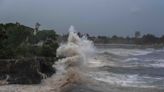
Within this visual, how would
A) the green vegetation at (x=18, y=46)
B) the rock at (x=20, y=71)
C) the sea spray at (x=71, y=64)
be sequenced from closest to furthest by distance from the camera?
the rock at (x=20, y=71), the sea spray at (x=71, y=64), the green vegetation at (x=18, y=46)

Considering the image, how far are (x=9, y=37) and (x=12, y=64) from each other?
7390 mm

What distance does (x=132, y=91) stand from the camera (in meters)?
20.0

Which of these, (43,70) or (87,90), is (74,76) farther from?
(87,90)

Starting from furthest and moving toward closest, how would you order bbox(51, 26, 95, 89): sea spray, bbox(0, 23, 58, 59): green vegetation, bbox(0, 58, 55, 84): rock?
bbox(0, 23, 58, 59): green vegetation < bbox(51, 26, 95, 89): sea spray < bbox(0, 58, 55, 84): rock

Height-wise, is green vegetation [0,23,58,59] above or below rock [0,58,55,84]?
above

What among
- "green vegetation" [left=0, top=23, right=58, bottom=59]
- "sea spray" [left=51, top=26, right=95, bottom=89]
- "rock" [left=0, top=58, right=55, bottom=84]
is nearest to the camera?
"rock" [left=0, top=58, right=55, bottom=84]

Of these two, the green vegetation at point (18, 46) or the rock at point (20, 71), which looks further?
the green vegetation at point (18, 46)

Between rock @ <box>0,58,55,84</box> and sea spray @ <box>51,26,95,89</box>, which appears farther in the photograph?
sea spray @ <box>51,26,95,89</box>

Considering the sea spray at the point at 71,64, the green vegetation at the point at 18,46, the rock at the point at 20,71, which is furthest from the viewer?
the green vegetation at the point at 18,46

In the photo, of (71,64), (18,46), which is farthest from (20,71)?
(71,64)

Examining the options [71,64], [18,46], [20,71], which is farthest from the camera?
[71,64]

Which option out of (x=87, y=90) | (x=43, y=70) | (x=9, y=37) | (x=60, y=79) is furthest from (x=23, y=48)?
(x=87, y=90)

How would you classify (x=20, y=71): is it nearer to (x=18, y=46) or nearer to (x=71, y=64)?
(x=18, y=46)

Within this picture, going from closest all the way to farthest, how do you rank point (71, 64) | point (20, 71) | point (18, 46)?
point (20, 71)
point (18, 46)
point (71, 64)
